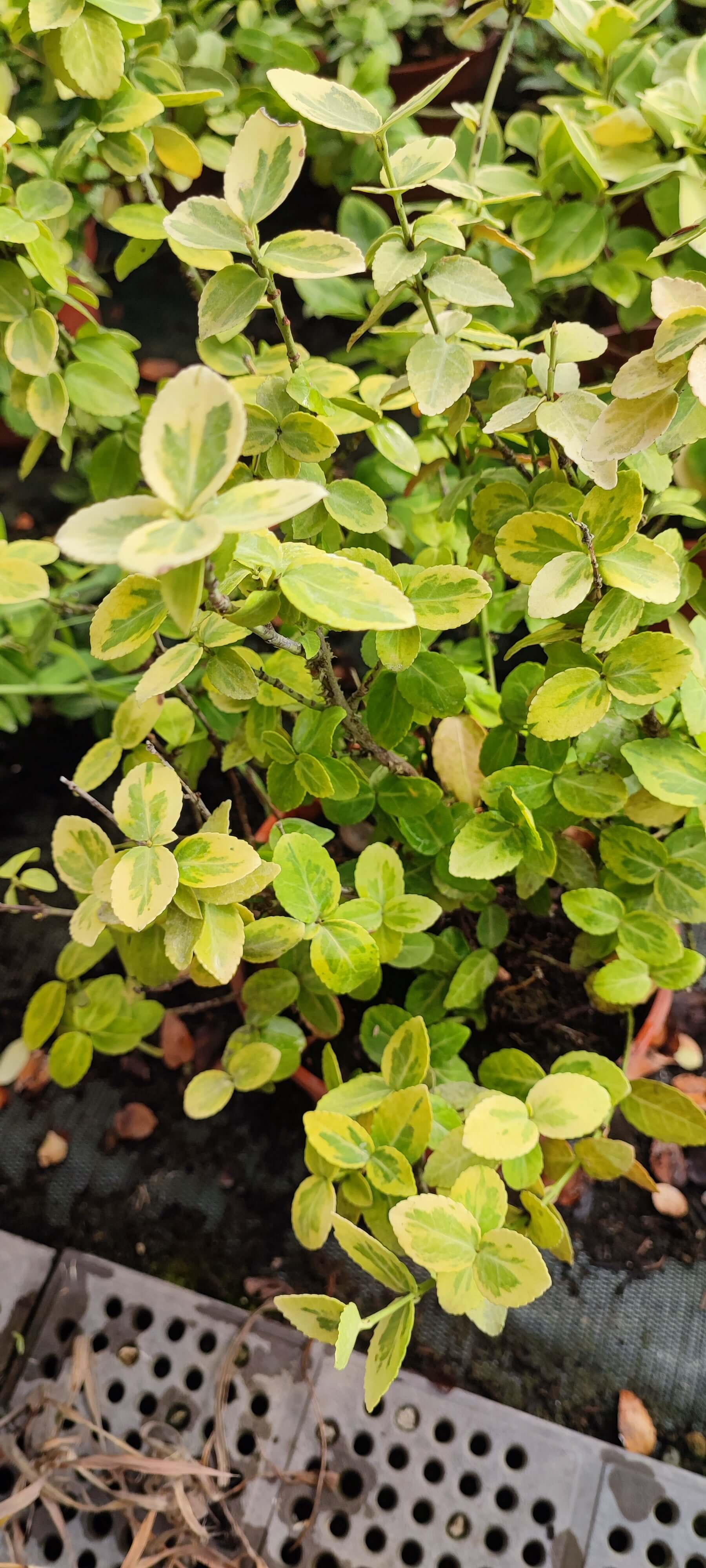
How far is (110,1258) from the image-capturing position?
104 centimetres

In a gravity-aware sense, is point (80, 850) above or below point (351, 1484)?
above

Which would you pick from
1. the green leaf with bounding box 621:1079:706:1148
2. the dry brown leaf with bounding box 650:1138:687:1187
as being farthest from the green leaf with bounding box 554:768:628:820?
the dry brown leaf with bounding box 650:1138:687:1187

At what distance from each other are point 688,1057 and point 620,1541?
46 cm

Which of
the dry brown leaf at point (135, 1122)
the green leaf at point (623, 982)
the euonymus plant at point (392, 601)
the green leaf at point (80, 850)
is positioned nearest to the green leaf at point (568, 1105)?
the euonymus plant at point (392, 601)

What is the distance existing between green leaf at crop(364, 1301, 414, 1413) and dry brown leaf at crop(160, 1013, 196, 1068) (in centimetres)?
63

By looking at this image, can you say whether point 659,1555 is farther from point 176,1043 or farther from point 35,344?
point 35,344

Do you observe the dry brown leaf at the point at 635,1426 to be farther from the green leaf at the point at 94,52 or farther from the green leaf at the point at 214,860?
the green leaf at the point at 94,52

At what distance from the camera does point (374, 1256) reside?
0.54 m

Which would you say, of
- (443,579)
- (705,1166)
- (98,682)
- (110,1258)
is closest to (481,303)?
(443,579)

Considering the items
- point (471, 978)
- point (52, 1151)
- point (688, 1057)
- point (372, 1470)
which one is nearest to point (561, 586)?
point (471, 978)

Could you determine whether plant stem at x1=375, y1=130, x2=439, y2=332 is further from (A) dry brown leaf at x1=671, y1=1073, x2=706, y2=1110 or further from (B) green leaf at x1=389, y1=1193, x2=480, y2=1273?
(A) dry brown leaf at x1=671, y1=1073, x2=706, y2=1110

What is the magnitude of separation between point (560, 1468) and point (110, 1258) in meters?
0.53

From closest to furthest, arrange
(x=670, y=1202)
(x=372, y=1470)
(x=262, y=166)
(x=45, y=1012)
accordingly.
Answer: (x=262, y=166) < (x=45, y=1012) < (x=372, y=1470) < (x=670, y=1202)

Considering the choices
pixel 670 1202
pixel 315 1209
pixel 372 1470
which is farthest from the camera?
pixel 670 1202
